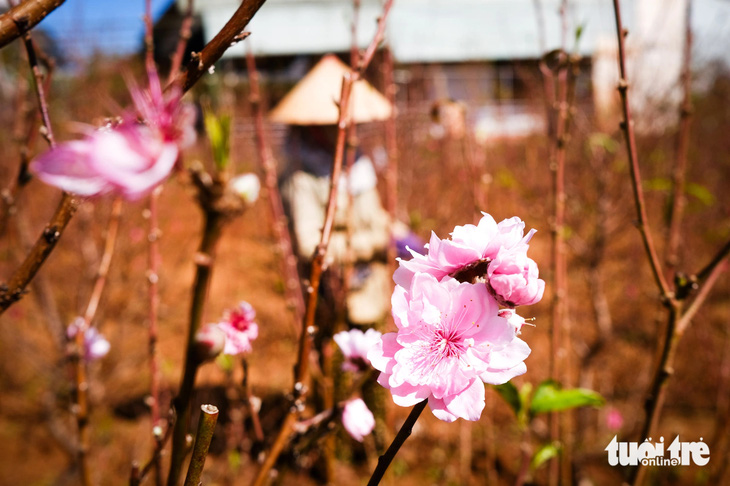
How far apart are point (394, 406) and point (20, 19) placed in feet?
10.9

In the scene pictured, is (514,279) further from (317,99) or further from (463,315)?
(317,99)

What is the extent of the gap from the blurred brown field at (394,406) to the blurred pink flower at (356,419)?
4.35ft

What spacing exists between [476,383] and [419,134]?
3.90 meters

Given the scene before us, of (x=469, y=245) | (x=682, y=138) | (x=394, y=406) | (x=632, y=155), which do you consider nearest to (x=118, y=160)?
(x=469, y=245)

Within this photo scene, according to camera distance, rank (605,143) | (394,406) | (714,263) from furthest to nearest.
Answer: (394,406) → (605,143) → (714,263)

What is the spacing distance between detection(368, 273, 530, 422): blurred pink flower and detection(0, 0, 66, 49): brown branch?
451 mm

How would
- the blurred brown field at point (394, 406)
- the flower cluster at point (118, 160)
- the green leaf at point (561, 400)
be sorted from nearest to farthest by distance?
the flower cluster at point (118, 160) → the green leaf at point (561, 400) → the blurred brown field at point (394, 406)

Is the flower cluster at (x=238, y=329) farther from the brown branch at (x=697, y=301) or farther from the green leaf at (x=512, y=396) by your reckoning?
the brown branch at (x=697, y=301)

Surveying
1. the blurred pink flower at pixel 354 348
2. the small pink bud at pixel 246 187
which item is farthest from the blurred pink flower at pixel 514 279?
the blurred pink flower at pixel 354 348

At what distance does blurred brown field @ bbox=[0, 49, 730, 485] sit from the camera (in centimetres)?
304

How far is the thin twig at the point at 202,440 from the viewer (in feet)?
1.73

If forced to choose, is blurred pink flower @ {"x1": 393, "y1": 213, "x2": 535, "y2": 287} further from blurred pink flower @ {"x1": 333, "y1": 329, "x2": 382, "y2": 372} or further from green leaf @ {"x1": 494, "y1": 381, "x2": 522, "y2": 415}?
A: green leaf @ {"x1": 494, "y1": 381, "x2": 522, "y2": 415}

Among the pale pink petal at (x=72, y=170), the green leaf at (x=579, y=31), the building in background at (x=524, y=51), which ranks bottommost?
the pale pink petal at (x=72, y=170)

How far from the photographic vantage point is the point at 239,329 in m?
0.77
